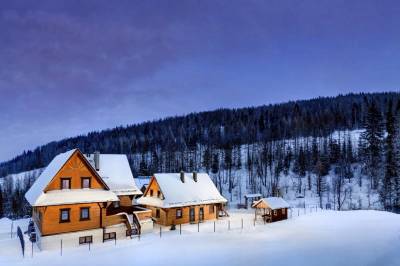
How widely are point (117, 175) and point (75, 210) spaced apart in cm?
839

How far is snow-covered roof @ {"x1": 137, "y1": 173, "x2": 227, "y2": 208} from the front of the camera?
1364 inches

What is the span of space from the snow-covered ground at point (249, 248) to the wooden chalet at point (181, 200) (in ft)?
8.30

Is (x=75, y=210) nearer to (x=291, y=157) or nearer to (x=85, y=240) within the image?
(x=85, y=240)

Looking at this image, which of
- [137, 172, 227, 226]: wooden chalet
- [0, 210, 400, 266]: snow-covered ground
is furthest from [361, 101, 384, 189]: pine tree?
[137, 172, 227, 226]: wooden chalet

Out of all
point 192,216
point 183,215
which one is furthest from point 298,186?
point 183,215

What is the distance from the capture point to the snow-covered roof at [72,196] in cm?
2503

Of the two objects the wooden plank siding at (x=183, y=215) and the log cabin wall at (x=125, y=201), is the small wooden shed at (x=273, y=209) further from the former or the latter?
the log cabin wall at (x=125, y=201)

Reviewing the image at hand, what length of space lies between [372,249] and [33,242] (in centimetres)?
2742

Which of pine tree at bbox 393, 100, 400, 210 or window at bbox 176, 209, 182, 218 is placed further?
pine tree at bbox 393, 100, 400, 210

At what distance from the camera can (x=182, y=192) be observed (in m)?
36.6

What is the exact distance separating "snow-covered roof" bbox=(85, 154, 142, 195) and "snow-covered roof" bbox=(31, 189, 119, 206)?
13.0ft

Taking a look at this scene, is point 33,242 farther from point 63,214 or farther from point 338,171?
point 338,171

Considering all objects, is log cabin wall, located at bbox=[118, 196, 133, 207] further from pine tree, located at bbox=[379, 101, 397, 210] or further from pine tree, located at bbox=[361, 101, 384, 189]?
pine tree, located at bbox=[361, 101, 384, 189]

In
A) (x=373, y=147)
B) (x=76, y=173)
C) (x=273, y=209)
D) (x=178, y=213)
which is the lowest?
(x=178, y=213)
